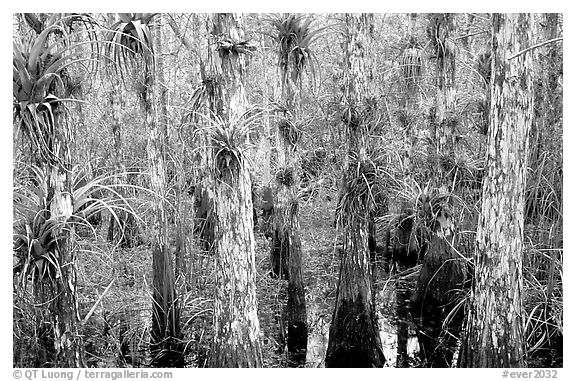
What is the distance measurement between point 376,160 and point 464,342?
2101 millimetres

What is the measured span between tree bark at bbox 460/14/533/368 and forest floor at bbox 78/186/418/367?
6.87 ft

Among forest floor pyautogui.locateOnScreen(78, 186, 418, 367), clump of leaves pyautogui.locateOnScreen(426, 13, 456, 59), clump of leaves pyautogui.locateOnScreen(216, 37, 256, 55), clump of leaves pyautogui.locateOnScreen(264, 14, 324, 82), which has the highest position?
clump of leaves pyautogui.locateOnScreen(426, 13, 456, 59)

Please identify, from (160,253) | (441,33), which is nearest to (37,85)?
(160,253)

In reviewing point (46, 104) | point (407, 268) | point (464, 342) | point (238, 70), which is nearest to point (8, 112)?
point (46, 104)

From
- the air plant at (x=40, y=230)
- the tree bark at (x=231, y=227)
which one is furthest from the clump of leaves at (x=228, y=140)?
the air plant at (x=40, y=230)

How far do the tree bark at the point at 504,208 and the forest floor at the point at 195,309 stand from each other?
2.09 m

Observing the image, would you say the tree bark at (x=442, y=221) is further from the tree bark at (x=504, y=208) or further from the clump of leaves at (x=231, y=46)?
the clump of leaves at (x=231, y=46)

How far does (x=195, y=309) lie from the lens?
300 inches

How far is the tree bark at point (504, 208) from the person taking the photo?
4.53 m

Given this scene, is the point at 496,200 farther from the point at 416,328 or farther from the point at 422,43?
the point at 422,43

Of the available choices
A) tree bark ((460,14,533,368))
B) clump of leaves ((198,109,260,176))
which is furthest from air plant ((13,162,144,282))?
tree bark ((460,14,533,368))

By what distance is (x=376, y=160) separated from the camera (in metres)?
5.93

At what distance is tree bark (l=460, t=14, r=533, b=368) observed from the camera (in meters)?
4.53

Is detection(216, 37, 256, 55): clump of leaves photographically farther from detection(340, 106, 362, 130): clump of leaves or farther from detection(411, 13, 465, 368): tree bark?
detection(411, 13, 465, 368): tree bark
